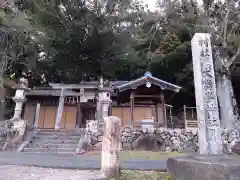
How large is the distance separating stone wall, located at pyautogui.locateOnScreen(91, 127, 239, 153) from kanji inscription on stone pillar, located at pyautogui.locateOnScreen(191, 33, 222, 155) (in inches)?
278

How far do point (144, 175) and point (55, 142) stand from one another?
8380mm

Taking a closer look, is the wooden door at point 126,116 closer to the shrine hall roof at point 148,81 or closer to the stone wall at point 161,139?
the shrine hall roof at point 148,81

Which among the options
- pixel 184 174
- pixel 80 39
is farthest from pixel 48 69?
pixel 184 174

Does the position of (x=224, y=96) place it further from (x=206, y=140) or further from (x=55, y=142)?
(x=55, y=142)

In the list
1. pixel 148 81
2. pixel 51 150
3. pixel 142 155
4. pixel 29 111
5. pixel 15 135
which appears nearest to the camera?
pixel 142 155

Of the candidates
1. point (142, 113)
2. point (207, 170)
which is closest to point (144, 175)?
point (207, 170)

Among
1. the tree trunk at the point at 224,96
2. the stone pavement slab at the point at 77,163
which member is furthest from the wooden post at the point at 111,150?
the tree trunk at the point at 224,96

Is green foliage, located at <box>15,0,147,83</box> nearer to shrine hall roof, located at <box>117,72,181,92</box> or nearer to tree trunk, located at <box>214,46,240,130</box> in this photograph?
shrine hall roof, located at <box>117,72,181,92</box>

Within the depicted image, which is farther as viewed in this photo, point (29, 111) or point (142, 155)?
point (29, 111)

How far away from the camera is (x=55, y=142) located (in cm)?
1182

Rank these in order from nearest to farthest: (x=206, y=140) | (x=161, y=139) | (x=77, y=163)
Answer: (x=206, y=140) → (x=77, y=163) → (x=161, y=139)

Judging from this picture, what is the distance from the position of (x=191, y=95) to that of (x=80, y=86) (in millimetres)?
13169

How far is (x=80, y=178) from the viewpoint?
3.99 m

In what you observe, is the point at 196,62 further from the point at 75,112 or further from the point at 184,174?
the point at 75,112
